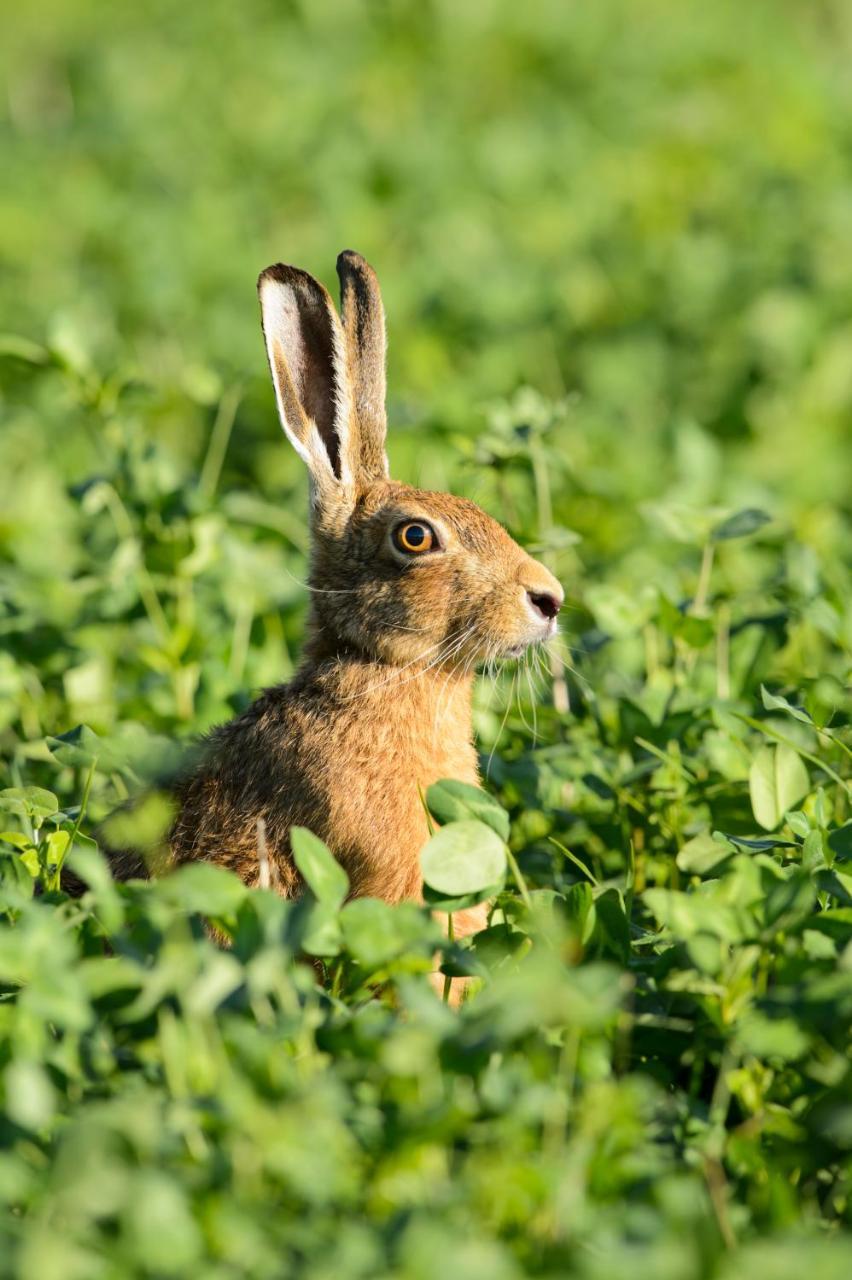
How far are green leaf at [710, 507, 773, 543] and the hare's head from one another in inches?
20.1

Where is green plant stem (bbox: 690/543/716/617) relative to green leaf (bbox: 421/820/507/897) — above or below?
above

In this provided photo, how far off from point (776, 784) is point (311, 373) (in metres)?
1.85

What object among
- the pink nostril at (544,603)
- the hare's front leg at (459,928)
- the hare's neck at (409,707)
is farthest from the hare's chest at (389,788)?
the pink nostril at (544,603)

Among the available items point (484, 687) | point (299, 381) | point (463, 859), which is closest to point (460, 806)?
point (463, 859)

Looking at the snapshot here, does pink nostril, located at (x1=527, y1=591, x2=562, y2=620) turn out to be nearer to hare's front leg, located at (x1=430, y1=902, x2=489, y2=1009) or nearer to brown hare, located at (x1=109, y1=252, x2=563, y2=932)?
brown hare, located at (x1=109, y1=252, x2=563, y2=932)

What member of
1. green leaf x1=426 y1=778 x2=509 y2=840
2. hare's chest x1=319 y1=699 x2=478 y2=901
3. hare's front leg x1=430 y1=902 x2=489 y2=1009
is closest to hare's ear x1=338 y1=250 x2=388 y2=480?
hare's chest x1=319 y1=699 x2=478 y2=901

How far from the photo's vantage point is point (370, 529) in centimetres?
448

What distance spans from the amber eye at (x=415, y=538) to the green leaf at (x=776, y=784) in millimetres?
1183

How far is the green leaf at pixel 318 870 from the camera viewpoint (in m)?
2.89

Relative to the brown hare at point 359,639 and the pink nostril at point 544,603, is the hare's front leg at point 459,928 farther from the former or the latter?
the pink nostril at point 544,603

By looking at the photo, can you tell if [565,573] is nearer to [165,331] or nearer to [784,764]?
[784,764]

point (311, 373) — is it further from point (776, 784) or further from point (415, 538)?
point (776, 784)

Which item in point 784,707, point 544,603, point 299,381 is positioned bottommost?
point 784,707

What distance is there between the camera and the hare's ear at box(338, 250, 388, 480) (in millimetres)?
4543
